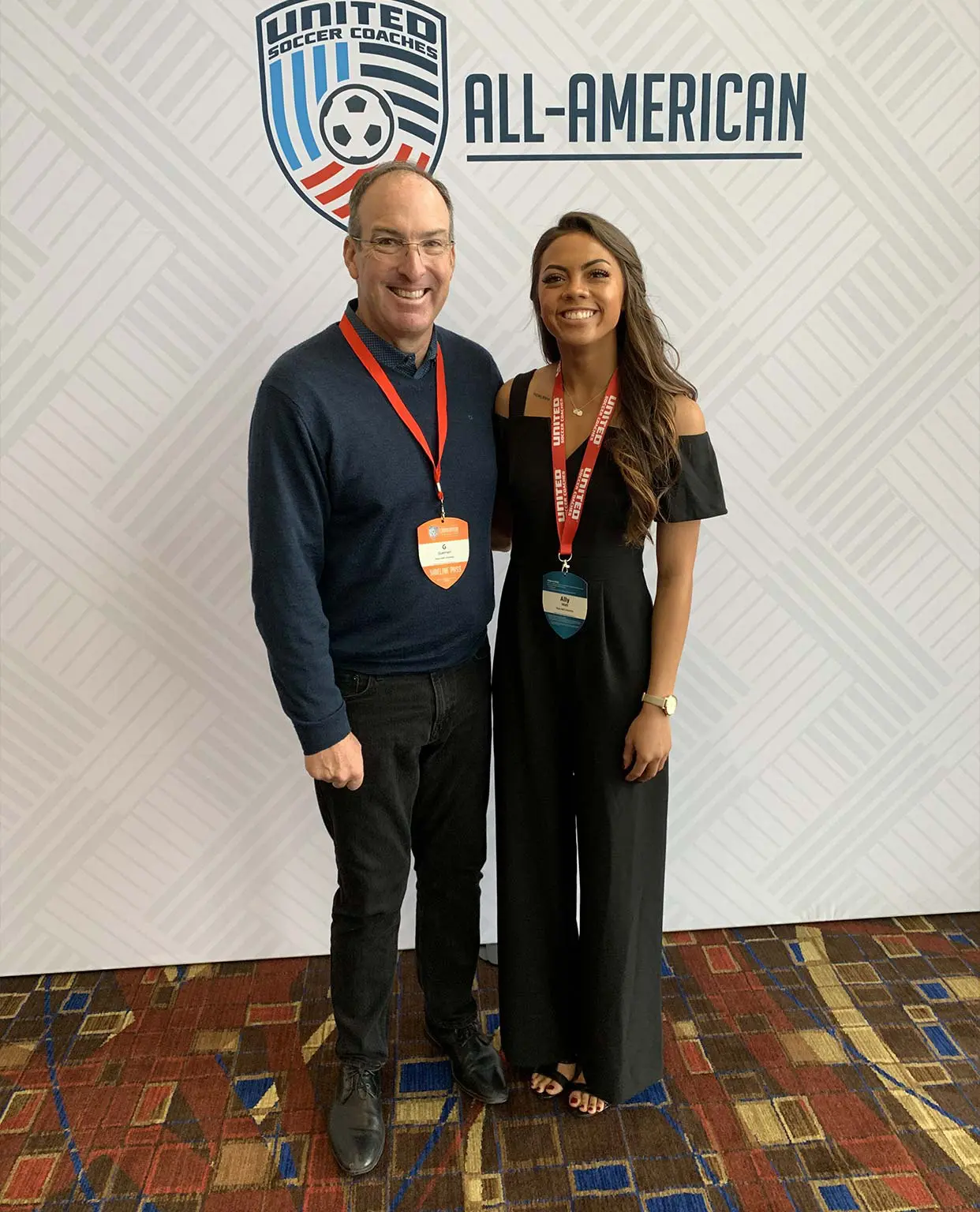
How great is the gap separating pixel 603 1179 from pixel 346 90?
2432 millimetres

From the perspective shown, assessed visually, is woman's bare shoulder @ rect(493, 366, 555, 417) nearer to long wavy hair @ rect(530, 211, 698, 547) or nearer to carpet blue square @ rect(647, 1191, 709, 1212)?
long wavy hair @ rect(530, 211, 698, 547)

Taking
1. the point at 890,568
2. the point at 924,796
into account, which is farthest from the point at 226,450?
the point at 924,796

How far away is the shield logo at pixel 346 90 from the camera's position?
202 cm

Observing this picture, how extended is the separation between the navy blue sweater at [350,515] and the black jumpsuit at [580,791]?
0.38 ft

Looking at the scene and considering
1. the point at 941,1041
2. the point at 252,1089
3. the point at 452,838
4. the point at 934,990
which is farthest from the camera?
the point at 934,990

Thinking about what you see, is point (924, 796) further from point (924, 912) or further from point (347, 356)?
point (347, 356)

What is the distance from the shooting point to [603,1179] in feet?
5.85

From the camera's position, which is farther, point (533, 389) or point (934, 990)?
point (934, 990)

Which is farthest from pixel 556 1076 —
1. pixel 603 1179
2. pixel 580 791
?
pixel 580 791

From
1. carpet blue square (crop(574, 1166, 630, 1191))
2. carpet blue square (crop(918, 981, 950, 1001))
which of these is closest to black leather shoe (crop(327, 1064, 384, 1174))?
carpet blue square (crop(574, 1166, 630, 1191))

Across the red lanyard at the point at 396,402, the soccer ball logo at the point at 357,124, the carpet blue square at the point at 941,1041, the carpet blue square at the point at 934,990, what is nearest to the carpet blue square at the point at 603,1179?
the carpet blue square at the point at 941,1041

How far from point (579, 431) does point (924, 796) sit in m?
1.68

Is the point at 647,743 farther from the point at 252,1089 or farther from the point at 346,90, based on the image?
the point at 346,90

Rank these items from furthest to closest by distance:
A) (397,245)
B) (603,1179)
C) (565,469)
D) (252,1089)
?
(252,1089)
(603,1179)
(565,469)
(397,245)
